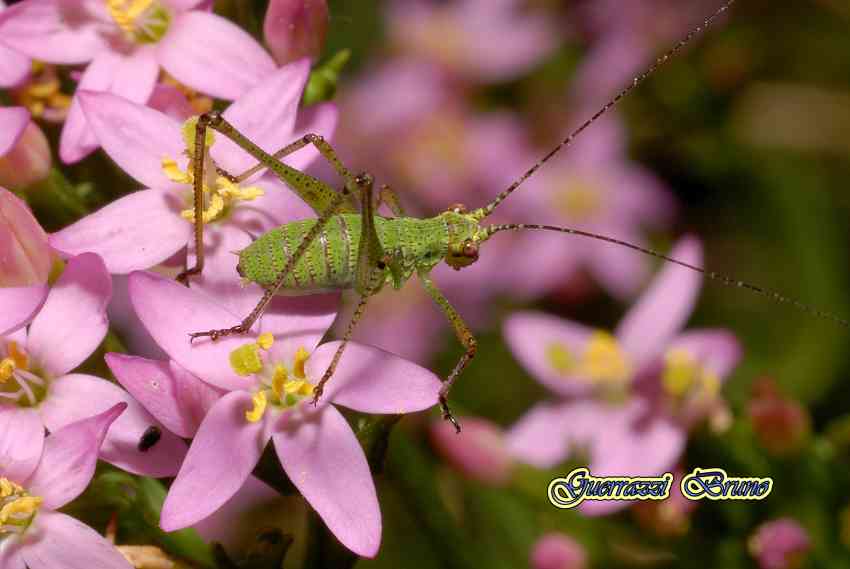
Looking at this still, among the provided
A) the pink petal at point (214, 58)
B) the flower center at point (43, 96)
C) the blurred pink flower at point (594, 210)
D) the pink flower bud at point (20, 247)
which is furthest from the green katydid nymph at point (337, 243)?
the blurred pink flower at point (594, 210)

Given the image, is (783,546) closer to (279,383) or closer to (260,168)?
(279,383)

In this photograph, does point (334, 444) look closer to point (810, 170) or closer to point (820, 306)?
point (820, 306)

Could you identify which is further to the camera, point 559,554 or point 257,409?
point 559,554

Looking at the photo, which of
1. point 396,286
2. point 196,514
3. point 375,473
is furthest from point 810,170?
point 196,514

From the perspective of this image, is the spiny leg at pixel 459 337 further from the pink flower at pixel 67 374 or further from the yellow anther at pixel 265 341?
the pink flower at pixel 67 374

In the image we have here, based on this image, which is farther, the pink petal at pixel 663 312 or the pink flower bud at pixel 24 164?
the pink petal at pixel 663 312

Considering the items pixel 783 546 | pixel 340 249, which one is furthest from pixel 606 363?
pixel 340 249
